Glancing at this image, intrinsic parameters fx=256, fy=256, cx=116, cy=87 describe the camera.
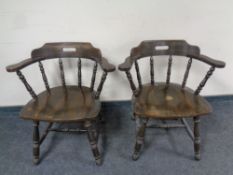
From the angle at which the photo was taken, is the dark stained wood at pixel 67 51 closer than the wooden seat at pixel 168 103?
No

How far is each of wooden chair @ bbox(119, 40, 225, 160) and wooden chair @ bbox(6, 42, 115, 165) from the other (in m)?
0.23

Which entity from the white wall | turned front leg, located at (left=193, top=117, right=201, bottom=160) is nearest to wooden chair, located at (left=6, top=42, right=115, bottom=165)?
the white wall

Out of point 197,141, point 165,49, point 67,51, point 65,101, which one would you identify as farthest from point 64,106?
point 197,141

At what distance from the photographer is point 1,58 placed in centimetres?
194

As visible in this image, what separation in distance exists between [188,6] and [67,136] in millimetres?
1298

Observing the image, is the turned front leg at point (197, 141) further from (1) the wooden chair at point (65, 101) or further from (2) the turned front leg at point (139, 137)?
(1) the wooden chair at point (65, 101)

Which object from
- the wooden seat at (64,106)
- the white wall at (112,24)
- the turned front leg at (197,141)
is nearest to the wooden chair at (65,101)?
the wooden seat at (64,106)

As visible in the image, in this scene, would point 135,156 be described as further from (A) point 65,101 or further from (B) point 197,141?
(A) point 65,101

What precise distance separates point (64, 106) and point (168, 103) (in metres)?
0.64

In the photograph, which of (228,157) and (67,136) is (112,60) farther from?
(228,157)

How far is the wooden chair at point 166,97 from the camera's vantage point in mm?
1495

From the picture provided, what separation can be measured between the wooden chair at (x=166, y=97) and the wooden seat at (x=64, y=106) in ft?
0.91

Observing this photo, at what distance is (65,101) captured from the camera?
1630 millimetres

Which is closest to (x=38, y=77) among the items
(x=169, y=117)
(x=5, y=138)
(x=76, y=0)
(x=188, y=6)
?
(x=5, y=138)
